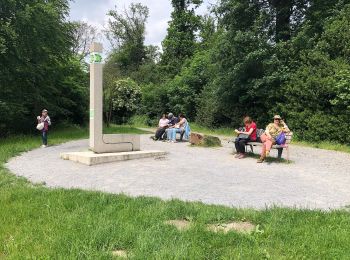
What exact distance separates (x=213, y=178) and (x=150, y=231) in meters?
4.23

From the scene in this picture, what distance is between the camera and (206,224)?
5047 mm

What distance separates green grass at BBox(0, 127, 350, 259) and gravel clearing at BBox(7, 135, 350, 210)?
2.99 feet

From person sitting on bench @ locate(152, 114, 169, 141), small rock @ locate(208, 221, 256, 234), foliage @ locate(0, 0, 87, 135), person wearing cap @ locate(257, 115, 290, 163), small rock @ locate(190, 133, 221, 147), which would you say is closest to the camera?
small rock @ locate(208, 221, 256, 234)

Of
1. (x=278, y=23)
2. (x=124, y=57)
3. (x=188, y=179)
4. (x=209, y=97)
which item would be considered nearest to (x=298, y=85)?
(x=278, y=23)

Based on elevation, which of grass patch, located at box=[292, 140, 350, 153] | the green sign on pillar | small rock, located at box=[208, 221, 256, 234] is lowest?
grass patch, located at box=[292, 140, 350, 153]

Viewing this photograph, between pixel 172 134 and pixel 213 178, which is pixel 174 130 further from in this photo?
pixel 213 178

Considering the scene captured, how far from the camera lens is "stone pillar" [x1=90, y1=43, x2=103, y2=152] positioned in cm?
1188

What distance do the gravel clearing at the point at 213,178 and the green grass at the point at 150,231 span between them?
91cm

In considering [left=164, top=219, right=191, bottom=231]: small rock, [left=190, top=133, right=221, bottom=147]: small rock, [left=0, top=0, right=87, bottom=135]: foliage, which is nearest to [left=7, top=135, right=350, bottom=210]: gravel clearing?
[left=164, top=219, right=191, bottom=231]: small rock

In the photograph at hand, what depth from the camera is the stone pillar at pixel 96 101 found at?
11.9 metres

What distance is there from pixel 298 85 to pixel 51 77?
13317 millimetres

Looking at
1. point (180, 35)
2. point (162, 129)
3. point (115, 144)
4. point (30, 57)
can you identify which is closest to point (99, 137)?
point (115, 144)

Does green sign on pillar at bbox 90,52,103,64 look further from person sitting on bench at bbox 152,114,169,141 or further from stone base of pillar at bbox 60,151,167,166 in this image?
person sitting on bench at bbox 152,114,169,141

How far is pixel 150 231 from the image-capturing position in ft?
15.3
